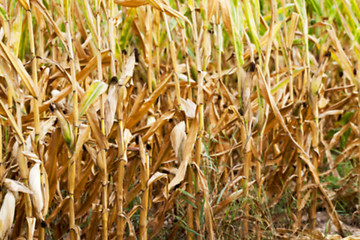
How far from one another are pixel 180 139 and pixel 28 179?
0.43 m

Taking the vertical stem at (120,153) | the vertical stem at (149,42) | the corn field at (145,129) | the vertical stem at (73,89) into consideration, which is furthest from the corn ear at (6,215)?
the vertical stem at (149,42)

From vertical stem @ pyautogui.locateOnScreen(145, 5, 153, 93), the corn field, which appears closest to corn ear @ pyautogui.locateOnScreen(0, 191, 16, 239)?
the corn field

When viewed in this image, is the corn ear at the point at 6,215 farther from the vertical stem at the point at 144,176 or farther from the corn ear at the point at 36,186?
the vertical stem at the point at 144,176

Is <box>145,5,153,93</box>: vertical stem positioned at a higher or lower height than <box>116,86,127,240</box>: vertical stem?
higher

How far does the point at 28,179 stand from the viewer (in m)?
1.07

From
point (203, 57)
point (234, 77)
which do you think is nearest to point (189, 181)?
point (203, 57)

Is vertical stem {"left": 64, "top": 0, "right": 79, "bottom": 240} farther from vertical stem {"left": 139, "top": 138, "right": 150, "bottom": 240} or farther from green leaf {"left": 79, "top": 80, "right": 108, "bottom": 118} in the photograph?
vertical stem {"left": 139, "top": 138, "right": 150, "bottom": 240}

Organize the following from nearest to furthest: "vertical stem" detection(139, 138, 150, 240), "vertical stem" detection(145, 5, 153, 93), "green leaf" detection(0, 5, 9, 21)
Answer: "green leaf" detection(0, 5, 9, 21) → "vertical stem" detection(139, 138, 150, 240) → "vertical stem" detection(145, 5, 153, 93)

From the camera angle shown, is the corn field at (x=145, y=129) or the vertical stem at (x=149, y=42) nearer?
the corn field at (x=145, y=129)

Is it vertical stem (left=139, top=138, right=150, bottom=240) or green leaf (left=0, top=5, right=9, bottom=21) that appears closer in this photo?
green leaf (left=0, top=5, right=9, bottom=21)

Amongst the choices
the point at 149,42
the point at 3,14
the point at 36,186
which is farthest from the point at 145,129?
the point at 3,14

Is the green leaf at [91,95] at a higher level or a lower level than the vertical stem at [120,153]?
higher

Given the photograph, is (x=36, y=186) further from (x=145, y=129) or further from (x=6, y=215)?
(x=145, y=129)

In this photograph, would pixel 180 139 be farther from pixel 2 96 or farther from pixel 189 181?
pixel 2 96
